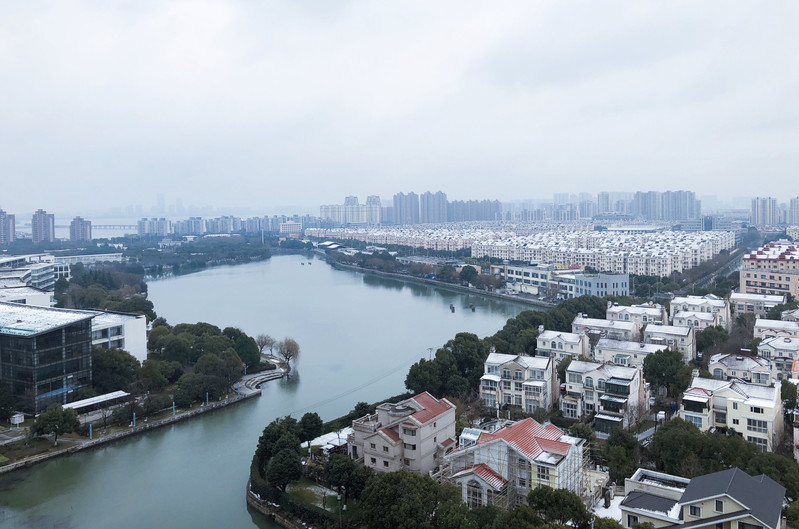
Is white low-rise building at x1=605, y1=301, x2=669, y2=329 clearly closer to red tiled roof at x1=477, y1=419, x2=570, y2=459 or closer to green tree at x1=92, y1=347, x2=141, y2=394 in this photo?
red tiled roof at x1=477, y1=419, x2=570, y2=459

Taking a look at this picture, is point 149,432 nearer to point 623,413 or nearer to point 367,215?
point 623,413

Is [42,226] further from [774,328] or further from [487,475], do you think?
[487,475]

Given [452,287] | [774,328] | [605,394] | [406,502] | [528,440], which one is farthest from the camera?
[452,287]

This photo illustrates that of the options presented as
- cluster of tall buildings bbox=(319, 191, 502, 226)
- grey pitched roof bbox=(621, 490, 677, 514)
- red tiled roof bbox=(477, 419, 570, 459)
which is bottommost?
grey pitched roof bbox=(621, 490, 677, 514)

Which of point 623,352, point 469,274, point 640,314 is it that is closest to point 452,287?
point 469,274

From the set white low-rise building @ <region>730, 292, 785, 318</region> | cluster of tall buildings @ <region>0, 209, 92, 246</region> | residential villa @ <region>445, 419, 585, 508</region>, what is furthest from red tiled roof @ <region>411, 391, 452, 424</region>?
cluster of tall buildings @ <region>0, 209, 92, 246</region>

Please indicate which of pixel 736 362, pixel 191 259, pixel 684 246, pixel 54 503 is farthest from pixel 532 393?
pixel 191 259


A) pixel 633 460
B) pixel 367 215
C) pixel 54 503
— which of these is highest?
pixel 367 215
